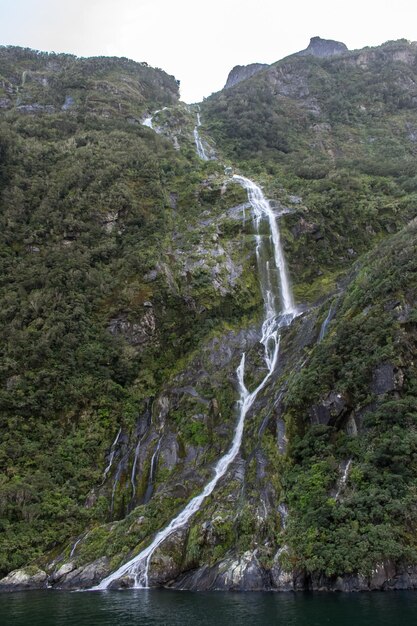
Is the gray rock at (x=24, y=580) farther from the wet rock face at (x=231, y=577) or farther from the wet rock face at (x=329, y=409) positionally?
the wet rock face at (x=329, y=409)

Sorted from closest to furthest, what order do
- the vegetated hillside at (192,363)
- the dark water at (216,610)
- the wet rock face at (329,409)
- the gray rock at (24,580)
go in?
the dark water at (216,610) → the vegetated hillside at (192,363) → the gray rock at (24,580) → the wet rock face at (329,409)

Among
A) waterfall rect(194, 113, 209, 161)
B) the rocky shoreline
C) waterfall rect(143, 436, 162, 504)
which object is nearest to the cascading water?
the rocky shoreline

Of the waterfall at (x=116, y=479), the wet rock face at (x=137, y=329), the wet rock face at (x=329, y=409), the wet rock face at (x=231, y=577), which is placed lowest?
the wet rock face at (x=231, y=577)

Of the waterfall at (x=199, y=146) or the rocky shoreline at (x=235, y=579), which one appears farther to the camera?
the waterfall at (x=199, y=146)

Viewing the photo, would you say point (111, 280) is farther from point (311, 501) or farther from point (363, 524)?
point (363, 524)

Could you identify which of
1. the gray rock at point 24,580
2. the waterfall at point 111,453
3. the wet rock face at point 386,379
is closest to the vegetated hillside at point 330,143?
the wet rock face at point 386,379

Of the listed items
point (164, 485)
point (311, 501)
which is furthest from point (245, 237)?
point (311, 501)

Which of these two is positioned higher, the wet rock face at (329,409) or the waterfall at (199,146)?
the waterfall at (199,146)
